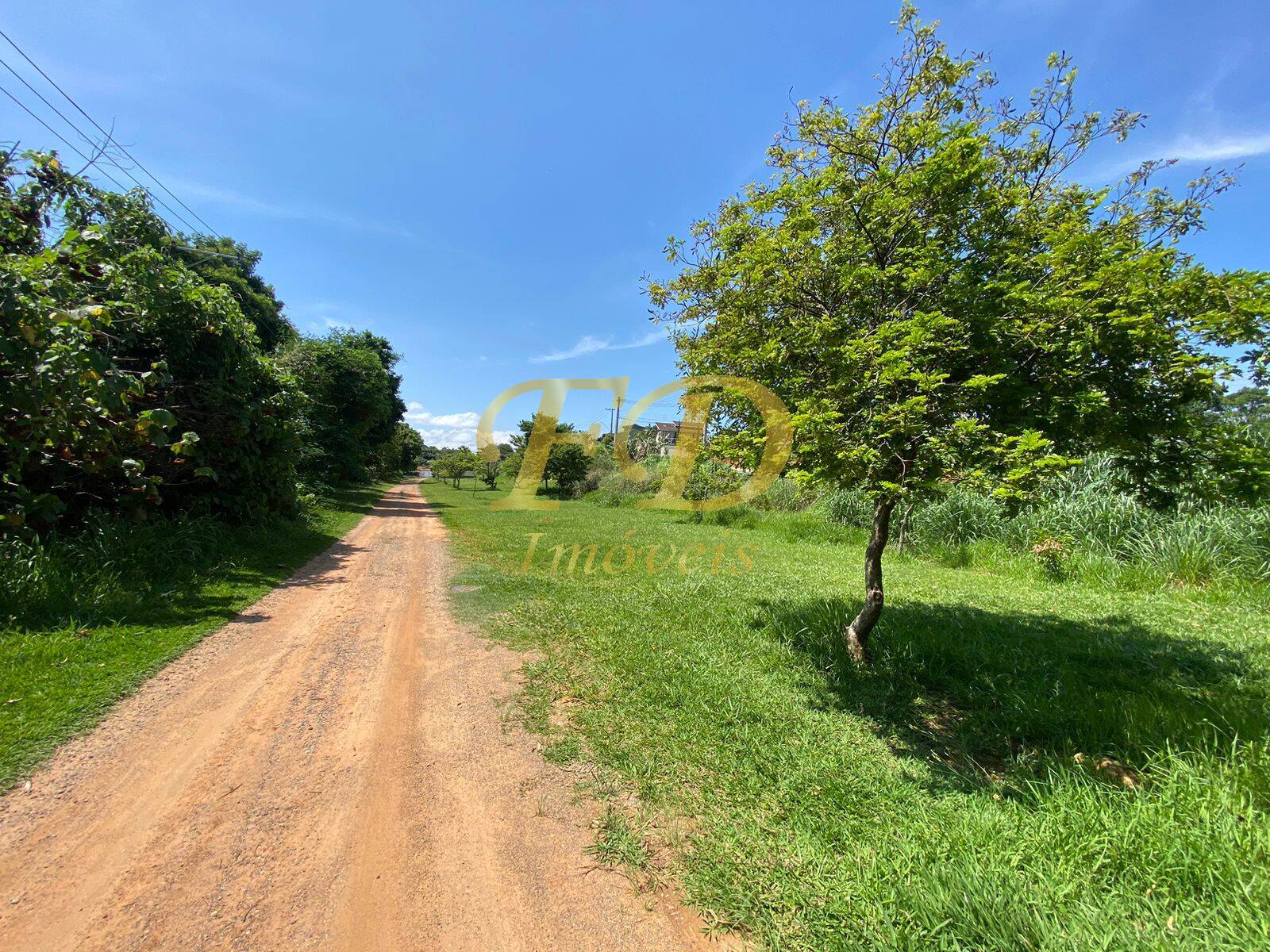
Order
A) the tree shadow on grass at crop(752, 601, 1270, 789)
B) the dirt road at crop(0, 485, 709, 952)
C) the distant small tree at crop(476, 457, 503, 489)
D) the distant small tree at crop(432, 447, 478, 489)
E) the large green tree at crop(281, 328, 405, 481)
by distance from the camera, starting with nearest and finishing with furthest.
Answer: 1. the dirt road at crop(0, 485, 709, 952)
2. the tree shadow on grass at crop(752, 601, 1270, 789)
3. the large green tree at crop(281, 328, 405, 481)
4. the distant small tree at crop(432, 447, 478, 489)
5. the distant small tree at crop(476, 457, 503, 489)

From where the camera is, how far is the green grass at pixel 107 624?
283 centimetres

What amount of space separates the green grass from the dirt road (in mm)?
207

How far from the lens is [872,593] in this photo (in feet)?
13.6

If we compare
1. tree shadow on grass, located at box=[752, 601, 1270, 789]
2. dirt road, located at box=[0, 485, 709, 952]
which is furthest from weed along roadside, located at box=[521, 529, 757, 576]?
dirt road, located at box=[0, 485, 709, 952]

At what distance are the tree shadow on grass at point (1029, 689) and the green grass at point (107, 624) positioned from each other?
512 centimetres

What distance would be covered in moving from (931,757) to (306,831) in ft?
12.1

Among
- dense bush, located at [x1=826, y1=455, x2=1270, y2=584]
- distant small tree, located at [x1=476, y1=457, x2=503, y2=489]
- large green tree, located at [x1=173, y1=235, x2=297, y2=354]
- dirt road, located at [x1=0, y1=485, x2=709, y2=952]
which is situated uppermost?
large green tree, located at [x1=173, y1=235, x2=297, y2=354]

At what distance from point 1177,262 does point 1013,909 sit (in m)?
4.05

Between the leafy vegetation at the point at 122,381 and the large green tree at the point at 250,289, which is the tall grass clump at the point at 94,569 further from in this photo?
the large green tree at the point at 250,289

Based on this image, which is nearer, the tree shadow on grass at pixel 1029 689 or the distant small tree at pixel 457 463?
the tree shadow on grass at pixel 1029 689

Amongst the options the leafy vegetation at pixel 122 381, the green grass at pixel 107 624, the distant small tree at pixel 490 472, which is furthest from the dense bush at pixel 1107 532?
the distant small tree at pixel 490 472

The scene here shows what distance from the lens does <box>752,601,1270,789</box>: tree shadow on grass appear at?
2.95 metres

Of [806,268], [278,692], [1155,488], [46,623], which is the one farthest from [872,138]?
[46,623]

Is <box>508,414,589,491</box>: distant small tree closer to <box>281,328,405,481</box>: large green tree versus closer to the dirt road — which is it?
<box>281,328,405,481</box>: large green tree
